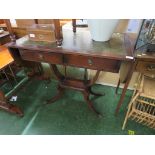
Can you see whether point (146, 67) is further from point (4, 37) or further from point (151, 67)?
point (4, 37)

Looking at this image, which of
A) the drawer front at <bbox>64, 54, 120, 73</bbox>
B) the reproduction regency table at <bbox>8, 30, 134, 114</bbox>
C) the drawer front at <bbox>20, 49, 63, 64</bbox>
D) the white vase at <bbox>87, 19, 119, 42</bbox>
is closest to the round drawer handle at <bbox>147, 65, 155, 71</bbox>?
the reproduction regency table at <bbox>8, 30, 134, 114</bbox>

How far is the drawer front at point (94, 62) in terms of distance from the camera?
3.43 ft

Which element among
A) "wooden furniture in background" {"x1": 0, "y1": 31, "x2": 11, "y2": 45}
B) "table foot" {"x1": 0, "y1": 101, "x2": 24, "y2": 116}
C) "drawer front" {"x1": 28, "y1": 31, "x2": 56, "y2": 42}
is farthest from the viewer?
"wooden furniture in background" {"x1": 0, "y1": 31, "x2": 11, "y2": 45}

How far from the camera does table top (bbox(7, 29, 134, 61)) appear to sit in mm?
998

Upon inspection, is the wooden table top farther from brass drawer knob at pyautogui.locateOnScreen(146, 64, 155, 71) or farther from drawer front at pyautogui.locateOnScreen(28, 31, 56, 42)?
brass drawer knob at pyautogui.locateOnScreen(146, 64, 155, 71)

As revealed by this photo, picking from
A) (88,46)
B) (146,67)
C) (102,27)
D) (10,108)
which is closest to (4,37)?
(10,108)

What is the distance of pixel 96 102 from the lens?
5.66ft

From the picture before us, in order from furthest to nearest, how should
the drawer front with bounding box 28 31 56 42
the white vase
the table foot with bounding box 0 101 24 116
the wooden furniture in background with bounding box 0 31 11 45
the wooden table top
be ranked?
the wooden furniture in background with bounding box 0 31 11 45
the table foot with bounding box 0 101 24 116
the wooden table top
the drawer front with bounding box 28 31 56 42
the white vase

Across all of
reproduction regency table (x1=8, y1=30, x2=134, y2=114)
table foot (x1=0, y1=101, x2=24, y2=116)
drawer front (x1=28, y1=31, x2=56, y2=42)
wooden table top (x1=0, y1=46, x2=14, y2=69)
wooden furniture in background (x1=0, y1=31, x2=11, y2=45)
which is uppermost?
drawer front (x1=28, y1=31, x2=56, y2=42)

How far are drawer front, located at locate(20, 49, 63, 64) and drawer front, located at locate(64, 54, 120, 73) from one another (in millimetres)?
67

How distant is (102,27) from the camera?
3.35 feet

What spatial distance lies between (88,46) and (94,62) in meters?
0.14
